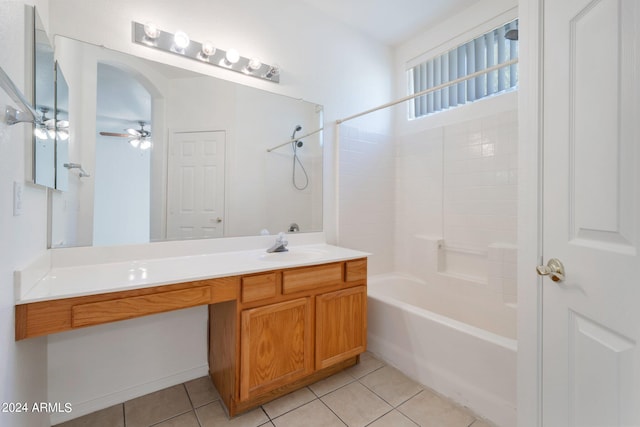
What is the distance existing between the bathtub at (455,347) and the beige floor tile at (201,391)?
1.18 metres

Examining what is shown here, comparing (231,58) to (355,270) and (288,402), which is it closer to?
(355,270)

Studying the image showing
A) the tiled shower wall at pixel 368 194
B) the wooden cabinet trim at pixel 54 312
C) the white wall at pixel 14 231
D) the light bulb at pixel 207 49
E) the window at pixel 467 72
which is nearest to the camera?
the white wall at pixel 14 231

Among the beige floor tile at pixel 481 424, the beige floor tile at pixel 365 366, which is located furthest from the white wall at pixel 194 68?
Result: the beige floor tile at pixel 481 424

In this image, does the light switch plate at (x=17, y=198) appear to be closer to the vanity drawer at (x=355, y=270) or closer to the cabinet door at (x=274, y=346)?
the cabinet door at (x=274, y=346)

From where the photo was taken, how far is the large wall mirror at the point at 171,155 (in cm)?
148

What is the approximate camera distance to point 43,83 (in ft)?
3.98

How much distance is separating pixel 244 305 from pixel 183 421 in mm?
709

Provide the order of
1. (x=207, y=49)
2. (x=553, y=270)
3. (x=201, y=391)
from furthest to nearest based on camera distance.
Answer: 1. (x=207, y=49)
2. (x=201, y=391)
3. (x=553, y=270)

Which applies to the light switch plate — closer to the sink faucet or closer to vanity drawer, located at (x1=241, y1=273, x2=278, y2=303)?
vanity drawer, located at (x1=241, y1=273, x2=278, y2=303)

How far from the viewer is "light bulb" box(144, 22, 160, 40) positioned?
63.7 inches

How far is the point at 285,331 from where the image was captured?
1.57 meters

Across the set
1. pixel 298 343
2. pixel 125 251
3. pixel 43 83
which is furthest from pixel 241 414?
pixel 43 83

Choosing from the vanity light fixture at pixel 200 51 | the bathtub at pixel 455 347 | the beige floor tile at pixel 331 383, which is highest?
the vanity light fixture at pixel 200 51

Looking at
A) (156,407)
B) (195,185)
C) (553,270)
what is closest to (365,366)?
(156,407)
